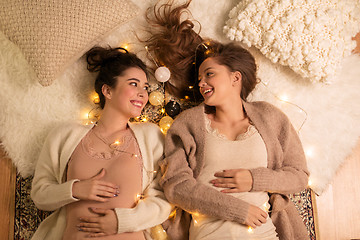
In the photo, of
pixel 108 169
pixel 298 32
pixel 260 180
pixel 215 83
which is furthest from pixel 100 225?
pixel 298 32

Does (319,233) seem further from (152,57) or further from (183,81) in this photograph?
(152,57)

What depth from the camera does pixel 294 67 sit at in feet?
6.04

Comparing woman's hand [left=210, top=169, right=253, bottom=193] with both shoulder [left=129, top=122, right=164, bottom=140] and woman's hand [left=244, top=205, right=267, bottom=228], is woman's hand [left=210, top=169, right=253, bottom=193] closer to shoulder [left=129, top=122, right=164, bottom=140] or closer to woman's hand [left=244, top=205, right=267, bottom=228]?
woman's hand [left=244, top=205, right=267, bottom=228]

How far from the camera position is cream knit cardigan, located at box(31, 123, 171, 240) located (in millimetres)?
1540

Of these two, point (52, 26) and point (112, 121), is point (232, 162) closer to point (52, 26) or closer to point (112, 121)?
point (112, 121)

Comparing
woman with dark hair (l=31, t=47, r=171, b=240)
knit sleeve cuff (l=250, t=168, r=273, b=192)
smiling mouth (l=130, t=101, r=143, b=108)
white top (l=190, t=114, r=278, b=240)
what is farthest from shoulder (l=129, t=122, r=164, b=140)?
knit sleeve cuff (l=250, t=168, r=273, b=192)

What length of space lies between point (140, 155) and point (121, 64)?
19.0 inches

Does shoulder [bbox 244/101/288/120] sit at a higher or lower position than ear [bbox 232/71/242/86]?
lower

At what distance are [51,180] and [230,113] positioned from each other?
956mm

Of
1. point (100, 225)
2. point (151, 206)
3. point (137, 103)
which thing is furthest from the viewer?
point (137, 103)

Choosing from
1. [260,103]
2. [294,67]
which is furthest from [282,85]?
[260,103]

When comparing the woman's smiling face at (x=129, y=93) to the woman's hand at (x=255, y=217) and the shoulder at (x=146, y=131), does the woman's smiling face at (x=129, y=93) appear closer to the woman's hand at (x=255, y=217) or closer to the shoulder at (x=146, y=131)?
the shoulder at (x=146, y=131)

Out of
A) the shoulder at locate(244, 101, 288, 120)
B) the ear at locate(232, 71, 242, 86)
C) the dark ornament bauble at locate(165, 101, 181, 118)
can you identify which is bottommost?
the dark ornament bauble at locate(165, 101, 181, 118)

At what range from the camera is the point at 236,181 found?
154 cm
